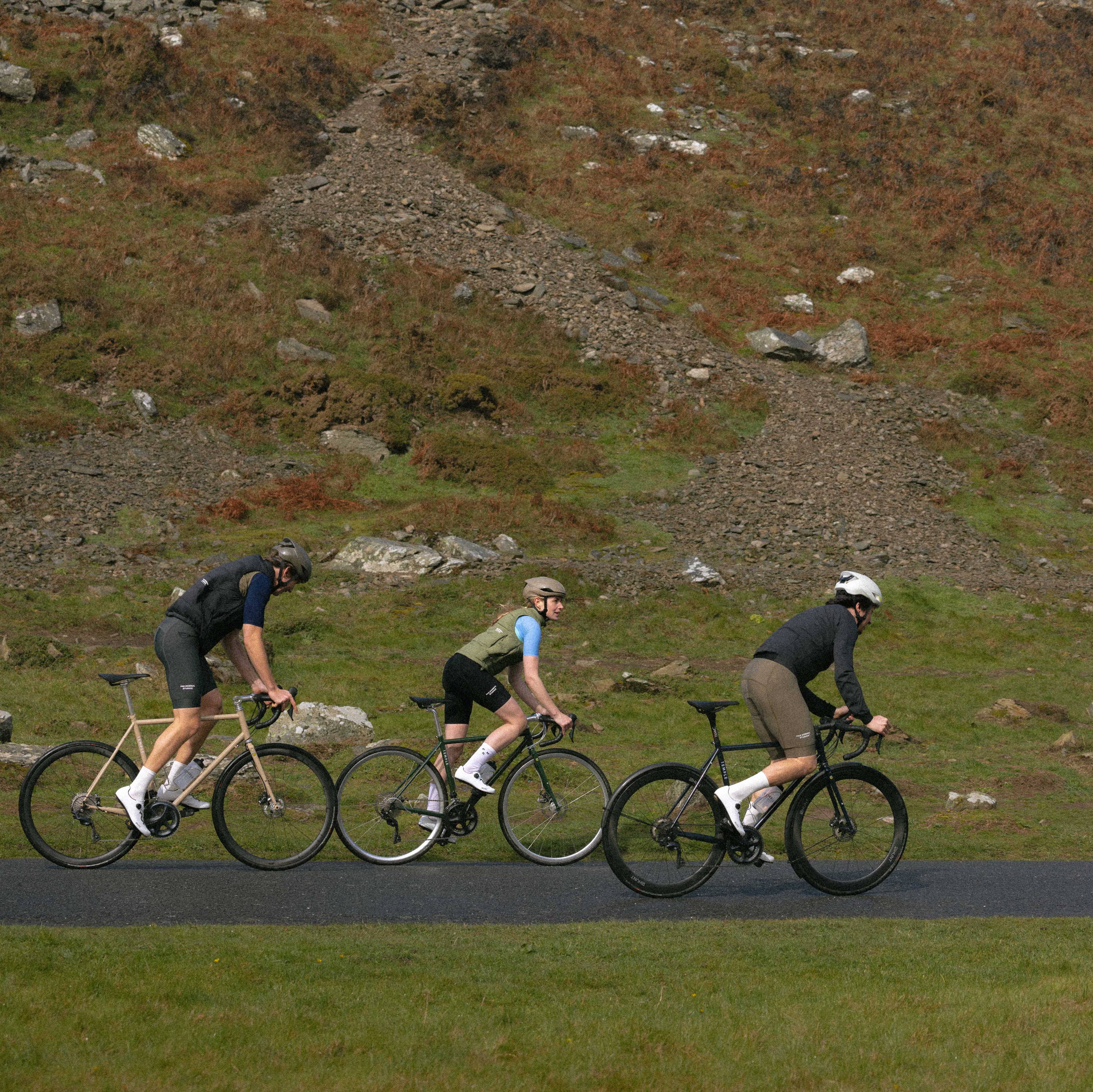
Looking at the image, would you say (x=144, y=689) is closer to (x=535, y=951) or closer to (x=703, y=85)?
(x=535, y=951)

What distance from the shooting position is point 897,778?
49.6 ft

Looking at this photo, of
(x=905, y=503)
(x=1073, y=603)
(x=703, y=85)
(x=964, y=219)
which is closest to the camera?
(x=1073, y=603)

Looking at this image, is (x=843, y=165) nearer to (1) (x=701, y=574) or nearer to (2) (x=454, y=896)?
→ (1) (x=701, y=574)

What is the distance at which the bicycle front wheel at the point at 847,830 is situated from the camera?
28.3ft

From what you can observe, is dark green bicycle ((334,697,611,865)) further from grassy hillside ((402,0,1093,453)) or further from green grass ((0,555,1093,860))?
grassy hillside ((402,0,1093,453))

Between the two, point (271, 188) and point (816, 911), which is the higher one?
point (816, 911)

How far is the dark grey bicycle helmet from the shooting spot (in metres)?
8.73

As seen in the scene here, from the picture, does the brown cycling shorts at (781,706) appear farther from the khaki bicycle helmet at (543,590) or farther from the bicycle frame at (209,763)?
the bicycle frame at (209,763)

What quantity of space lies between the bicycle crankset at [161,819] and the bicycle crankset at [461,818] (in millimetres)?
2126

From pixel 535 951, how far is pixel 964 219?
155 ft

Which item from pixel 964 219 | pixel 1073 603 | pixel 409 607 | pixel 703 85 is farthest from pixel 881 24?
pixel 409 607

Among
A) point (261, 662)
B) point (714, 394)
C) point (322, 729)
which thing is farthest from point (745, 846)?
point (714, 394)

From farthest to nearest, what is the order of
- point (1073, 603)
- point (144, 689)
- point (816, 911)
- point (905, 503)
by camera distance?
point (905, 503), point (1073, 603), point (144, 689), point (816, 911)

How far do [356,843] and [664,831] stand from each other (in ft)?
8.86
